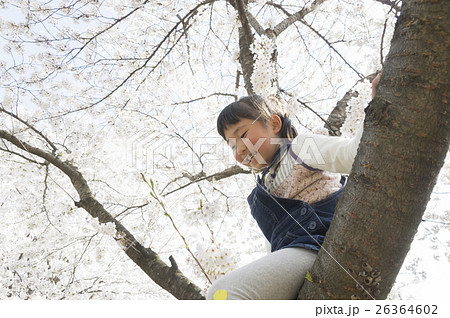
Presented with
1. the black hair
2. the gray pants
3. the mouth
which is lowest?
the gray pants

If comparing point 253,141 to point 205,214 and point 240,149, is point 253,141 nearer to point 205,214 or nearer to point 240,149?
point 240,149

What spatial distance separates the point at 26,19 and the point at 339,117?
3.14 metres

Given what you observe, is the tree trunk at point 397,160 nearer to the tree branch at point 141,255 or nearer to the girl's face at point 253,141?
the girl's face at point 253,141

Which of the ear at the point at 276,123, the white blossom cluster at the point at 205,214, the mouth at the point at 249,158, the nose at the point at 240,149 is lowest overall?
the white blossom cluster at the point at 205,214

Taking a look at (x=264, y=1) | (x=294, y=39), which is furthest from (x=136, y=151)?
(x=294, y=39)

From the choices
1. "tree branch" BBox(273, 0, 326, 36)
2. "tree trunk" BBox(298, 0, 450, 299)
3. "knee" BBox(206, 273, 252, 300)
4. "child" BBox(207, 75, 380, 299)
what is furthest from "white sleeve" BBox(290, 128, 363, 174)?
"tree branch" BBox(273, 0, 326, 36)

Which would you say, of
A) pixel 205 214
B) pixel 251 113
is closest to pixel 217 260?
pixel 205 214

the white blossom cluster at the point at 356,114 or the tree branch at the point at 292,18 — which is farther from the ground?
the tree branch at the point at 292,18

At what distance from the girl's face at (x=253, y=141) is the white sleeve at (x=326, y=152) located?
0.70 ft

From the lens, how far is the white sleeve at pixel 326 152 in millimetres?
983

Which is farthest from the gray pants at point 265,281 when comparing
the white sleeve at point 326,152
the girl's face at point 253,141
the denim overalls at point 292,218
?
the girl's face at point 253,141

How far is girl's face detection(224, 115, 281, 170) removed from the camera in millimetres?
1371

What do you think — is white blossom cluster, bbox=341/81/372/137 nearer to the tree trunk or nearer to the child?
the child

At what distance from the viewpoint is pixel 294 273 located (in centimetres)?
92
